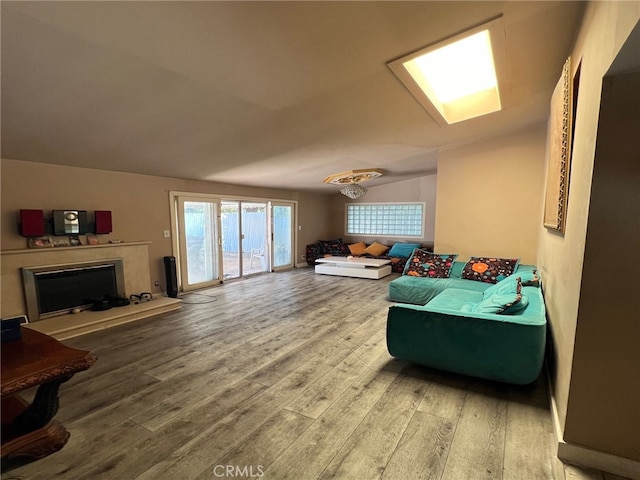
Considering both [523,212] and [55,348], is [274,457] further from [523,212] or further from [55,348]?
[523,212]

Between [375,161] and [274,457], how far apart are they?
4.54 m

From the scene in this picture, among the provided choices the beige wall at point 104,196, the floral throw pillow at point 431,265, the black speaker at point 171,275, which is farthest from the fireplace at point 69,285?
the floral throw pillow at point 431,265

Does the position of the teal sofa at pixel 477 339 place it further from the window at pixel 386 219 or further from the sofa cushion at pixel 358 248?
the sofa cushion at pixel 358 248

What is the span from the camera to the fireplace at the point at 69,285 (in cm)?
337

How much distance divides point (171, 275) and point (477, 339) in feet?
14.5

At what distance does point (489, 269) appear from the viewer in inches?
170

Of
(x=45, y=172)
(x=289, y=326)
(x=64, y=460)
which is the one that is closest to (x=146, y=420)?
(x=64, y=460)

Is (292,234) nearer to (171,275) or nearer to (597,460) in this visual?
(171,275)

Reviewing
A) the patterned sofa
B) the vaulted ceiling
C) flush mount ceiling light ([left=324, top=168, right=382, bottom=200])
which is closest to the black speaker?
the vaulted ceiling

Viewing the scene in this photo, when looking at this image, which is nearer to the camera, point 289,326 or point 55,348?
point 55,348

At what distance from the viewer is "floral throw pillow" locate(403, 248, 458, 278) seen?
4.68 meters

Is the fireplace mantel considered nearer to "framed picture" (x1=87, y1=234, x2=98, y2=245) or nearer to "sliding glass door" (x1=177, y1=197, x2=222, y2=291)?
"framed picture" (x1=87, y1=234, x2=98, y2=245)

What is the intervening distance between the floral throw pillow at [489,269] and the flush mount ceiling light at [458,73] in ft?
7.00

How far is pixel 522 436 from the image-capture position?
1784 mm
